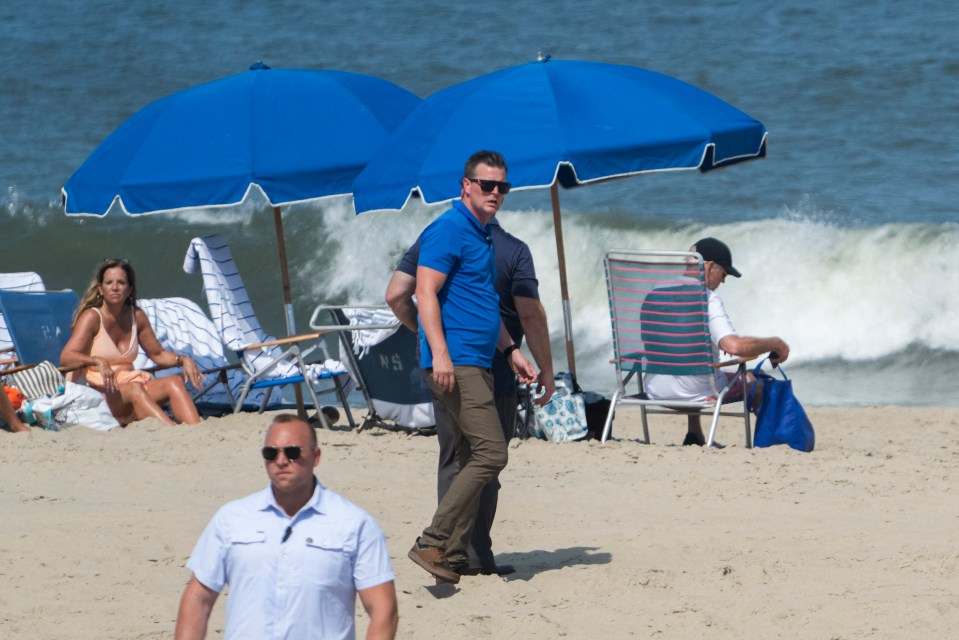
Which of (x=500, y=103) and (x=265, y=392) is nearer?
(x=500, y=103)

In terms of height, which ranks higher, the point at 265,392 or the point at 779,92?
the point at 779,92

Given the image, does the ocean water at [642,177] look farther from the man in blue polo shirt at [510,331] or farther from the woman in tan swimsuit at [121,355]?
the man in blue polo shirt at [510,331]

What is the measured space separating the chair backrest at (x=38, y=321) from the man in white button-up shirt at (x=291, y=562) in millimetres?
5804

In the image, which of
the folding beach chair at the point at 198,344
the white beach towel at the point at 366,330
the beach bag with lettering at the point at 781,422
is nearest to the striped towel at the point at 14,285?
the folding beach chair at the point at 198,344

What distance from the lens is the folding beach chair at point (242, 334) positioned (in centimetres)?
823

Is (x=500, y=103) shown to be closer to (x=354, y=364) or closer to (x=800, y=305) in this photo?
(x=354, y=364)

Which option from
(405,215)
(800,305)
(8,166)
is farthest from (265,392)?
(8,166)

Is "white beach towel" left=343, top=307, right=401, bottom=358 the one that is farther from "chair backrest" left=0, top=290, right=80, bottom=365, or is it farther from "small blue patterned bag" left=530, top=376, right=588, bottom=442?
"chair backrest" left=0, top=290, right=80, bottom=365

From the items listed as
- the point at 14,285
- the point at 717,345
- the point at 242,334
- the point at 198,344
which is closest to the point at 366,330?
the point at 242,334

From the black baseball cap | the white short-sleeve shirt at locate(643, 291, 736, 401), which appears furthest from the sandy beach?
the black baseball cap

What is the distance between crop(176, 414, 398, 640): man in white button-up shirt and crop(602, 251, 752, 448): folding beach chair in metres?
4.15

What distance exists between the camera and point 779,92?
765 inches

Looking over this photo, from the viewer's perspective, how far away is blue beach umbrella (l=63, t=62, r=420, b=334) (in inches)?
301

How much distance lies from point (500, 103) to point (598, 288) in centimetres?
803
